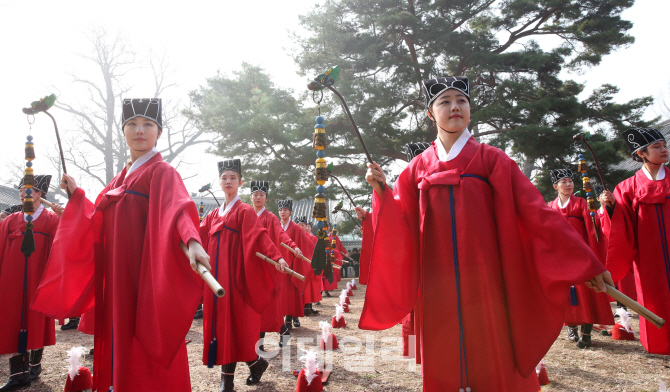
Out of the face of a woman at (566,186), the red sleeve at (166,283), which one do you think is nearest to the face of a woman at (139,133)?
the red sleeve at (166,283)

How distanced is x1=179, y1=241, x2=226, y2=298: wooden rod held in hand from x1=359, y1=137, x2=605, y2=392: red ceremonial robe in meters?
1.04

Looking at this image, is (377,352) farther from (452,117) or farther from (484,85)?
(484,85)

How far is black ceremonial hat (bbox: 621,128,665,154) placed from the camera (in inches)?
175

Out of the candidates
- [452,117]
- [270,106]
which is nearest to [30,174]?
[452,117]

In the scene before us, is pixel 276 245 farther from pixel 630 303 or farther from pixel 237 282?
pixel 630 303

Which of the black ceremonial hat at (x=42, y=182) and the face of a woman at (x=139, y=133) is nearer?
the face of a woman at (x=139, y=133)

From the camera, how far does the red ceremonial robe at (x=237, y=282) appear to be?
4.12m

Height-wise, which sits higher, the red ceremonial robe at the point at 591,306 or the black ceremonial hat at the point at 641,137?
the black ceremonial hat at the point at 641,137

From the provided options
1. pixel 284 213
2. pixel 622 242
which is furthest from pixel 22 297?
pixel 622 242

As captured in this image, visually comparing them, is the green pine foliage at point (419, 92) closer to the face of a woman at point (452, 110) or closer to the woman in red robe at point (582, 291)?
the woman in red robe at point (582, 291)

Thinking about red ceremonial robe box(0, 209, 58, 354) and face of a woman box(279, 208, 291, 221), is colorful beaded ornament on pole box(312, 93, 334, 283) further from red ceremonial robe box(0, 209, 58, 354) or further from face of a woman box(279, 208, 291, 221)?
face of a woman box(279, 208, 291, 221)

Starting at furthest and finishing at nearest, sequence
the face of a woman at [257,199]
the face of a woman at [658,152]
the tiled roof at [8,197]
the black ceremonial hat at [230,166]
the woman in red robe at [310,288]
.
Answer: the tiled roof at [8,197], the woman in red robe at [310,288], the face of a woman at [257,199], the black ceremonial hat at [230,166], the face of a woman at [658,152]

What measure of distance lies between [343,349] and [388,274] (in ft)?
11.4

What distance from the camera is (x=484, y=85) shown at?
42.1 ft
